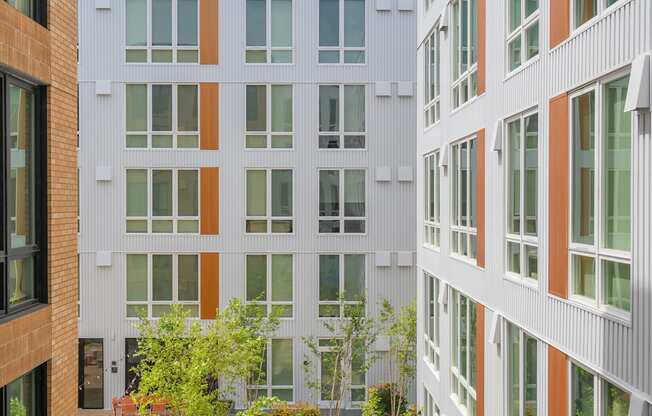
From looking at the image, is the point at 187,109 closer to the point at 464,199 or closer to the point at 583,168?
the point at 464,199

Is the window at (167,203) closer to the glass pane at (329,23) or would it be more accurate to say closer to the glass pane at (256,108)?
the glass pane at (256,108)

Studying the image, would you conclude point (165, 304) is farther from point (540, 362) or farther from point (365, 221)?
point (540, 362)

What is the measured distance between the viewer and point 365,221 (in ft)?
77.4

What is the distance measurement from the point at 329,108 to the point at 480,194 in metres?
12.6

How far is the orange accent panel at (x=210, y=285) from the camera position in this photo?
76.5 ft

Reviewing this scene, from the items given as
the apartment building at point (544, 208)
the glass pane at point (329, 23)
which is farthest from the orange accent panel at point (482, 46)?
the glass pane at point (329, 23)

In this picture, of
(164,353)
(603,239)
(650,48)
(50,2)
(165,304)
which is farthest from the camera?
(165,304)

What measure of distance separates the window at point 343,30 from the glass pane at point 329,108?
2.90 feet

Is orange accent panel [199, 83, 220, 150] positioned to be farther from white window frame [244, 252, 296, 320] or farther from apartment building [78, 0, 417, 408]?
white window frame [244, 252, 296, 320]

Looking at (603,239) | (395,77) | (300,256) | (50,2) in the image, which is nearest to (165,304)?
(300,256)

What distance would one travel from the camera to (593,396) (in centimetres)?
727

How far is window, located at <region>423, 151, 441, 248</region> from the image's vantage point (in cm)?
1556

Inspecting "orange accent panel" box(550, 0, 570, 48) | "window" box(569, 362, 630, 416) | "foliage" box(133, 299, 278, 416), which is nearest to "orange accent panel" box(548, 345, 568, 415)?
"window" box(569, 362, 630, 416)

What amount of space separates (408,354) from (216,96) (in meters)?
9.85
